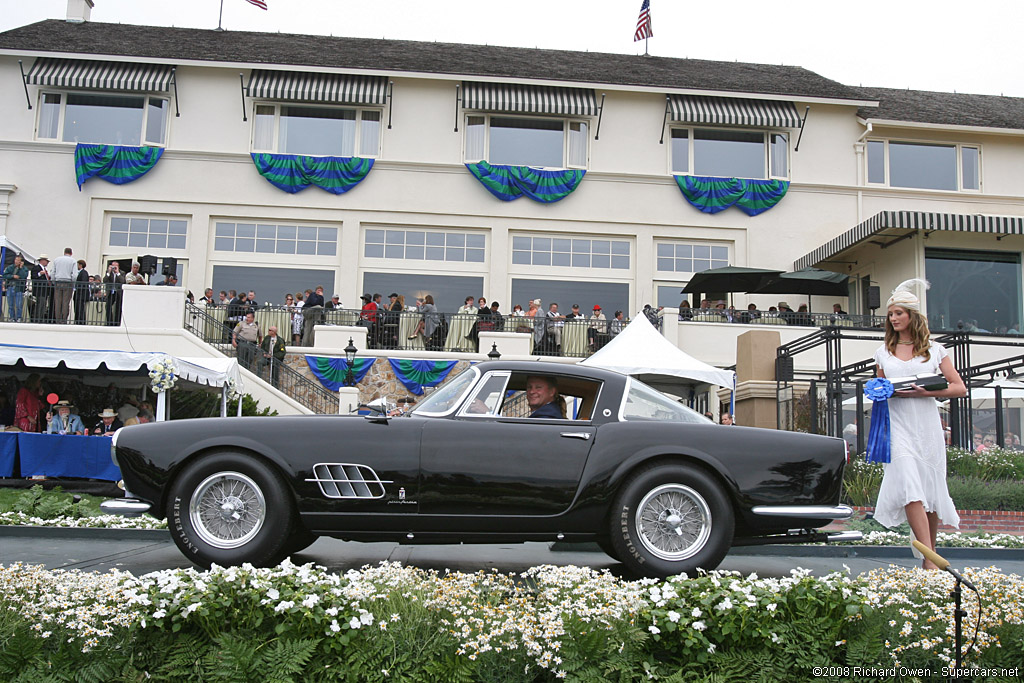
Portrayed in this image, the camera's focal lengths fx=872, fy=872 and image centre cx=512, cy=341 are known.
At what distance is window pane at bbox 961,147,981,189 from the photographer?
2881cm

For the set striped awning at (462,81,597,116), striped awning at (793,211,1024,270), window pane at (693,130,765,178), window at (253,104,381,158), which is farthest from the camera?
window pane at (693,130,765,178)

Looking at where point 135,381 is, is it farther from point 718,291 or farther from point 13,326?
point 718,291

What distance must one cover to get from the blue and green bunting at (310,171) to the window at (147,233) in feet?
9.96

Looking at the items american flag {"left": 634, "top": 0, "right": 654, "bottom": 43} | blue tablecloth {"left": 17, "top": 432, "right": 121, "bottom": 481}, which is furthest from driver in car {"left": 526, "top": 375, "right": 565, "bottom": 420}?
american flag {"left": 634, "top": 0, "right": 654, "bottom": 43}

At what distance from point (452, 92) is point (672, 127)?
7.18 metres

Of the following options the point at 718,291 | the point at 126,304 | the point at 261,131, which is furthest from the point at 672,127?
the point at 126,304

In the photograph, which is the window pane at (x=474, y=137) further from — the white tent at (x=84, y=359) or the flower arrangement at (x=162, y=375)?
the flower arrangement at (x=162, y=375)

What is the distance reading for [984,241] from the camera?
27.0 meters

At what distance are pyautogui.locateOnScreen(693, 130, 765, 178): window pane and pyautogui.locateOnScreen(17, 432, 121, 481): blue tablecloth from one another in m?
20.3

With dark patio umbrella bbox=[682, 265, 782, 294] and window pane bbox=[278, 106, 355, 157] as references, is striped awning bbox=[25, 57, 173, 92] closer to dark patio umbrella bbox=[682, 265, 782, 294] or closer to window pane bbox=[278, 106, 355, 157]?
window pane bbox=[278, 106, 355, 157]

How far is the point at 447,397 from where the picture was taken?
593 cm

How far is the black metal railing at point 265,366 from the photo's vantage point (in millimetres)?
21047

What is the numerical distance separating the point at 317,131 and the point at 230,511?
2385 centimetres

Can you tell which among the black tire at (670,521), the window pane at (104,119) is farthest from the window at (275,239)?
the black tire at (670,521)
